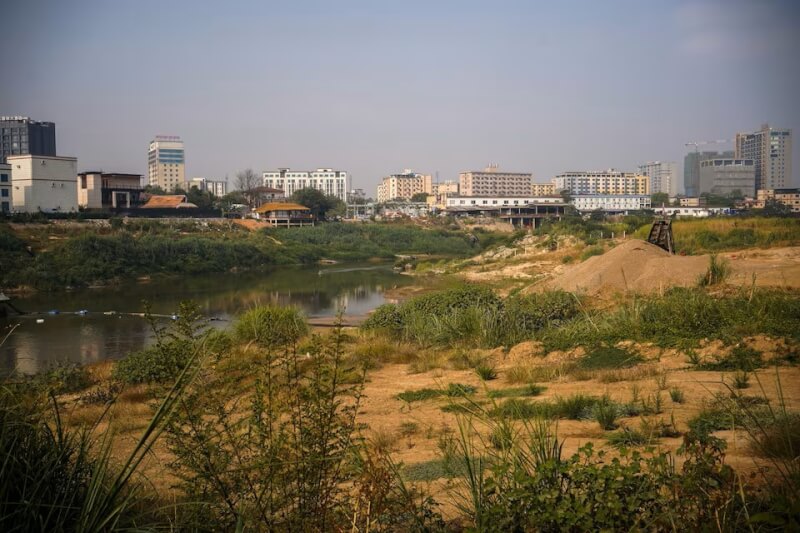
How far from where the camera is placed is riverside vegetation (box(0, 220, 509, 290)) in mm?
30984

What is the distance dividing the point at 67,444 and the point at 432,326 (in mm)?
9352

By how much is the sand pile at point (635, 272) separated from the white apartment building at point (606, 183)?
83980mm

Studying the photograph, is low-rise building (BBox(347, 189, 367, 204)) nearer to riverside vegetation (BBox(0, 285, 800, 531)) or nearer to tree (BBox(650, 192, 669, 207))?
tree (BBox(650, 192, 669, 207))

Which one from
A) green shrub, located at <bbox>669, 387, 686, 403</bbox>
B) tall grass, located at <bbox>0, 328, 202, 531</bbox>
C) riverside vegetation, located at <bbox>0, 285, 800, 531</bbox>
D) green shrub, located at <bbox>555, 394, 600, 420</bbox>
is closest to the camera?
tall grass, located at <bbox>0, 328, 202, 531</bbox>

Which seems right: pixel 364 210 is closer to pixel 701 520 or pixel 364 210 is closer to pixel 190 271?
pixel 190 271

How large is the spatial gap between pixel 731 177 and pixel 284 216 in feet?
136

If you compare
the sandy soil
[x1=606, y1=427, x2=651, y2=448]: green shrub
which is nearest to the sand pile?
the sandy soil

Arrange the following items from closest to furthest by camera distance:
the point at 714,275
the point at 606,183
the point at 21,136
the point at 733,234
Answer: the point at 714,275 < the point at 733,234 < the point at 21,136 < the point at 606,183

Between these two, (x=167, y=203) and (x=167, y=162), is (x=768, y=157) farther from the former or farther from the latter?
(x=167, y=162)

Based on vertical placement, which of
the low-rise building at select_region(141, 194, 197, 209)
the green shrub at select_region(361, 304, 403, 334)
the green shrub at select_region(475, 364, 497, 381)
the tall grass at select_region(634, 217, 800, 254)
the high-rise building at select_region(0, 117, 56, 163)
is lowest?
the green shrub at select_region(361, 304, 403, 334)

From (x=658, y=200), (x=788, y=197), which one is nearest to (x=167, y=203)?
(x=788, y=197)

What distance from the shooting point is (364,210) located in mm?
77188

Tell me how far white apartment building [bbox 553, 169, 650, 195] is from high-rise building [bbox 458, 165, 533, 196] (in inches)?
249

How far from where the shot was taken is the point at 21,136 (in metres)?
80.4
